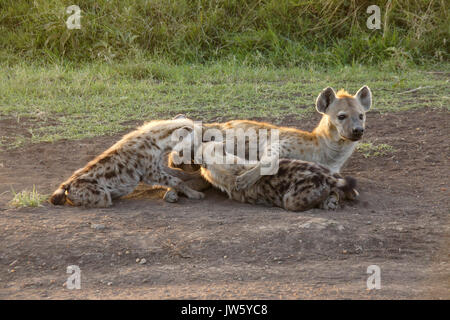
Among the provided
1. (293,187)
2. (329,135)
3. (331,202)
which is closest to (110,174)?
(293,187)

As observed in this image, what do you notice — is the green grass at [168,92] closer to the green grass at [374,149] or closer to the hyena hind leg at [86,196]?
the green grass at [374,149]

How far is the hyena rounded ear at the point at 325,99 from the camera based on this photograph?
4.43 metres

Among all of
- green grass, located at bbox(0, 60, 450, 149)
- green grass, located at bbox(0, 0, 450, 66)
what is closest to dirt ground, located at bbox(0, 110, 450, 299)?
green grass, located at bbox(0, 60, 450, 149)

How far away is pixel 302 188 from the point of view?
3.84 m

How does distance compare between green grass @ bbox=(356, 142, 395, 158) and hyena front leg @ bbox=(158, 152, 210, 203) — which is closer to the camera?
hyena front leg @ bbox=(158, 152, 210, 203)

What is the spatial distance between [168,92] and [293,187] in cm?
312

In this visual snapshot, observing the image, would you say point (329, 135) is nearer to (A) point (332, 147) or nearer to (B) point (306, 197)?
(A) point (332, 147)

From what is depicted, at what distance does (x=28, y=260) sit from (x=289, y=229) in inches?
52.8

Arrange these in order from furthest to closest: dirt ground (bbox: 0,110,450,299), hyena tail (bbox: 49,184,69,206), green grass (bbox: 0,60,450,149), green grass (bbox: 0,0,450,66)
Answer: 1. green grass (bbox: 0,0,450,66)
2. green grass (bbox: 0,60,450,149)
3. hyena tail (bbox: 49,184,69,206)
4. dirt ground (bbox: 0,110,450,299)

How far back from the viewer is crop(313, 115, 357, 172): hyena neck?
442cm

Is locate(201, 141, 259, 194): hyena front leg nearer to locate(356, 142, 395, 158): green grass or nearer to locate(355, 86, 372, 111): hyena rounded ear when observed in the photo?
locate(355, 86, 372, 111): hyena rounded ear

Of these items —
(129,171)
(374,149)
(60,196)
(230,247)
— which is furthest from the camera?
(374,149)

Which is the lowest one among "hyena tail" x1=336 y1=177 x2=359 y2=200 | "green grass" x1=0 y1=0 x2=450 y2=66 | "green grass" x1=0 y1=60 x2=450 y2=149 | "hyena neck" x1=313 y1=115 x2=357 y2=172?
"hyena tail" x1=336 y1=177 x2=359 y2=200

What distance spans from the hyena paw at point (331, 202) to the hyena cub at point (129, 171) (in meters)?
0.86
